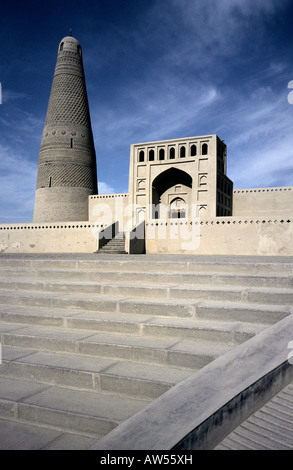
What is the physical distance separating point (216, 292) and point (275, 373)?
5.18 ft

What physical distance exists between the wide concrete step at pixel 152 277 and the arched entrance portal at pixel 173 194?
54.0 feet

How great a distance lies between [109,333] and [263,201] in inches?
765

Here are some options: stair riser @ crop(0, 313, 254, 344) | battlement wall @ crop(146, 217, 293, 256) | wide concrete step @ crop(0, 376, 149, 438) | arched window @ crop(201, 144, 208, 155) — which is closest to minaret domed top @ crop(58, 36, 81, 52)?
arched window @ crop(201, 144, 208, 155)

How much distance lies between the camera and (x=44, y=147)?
2255 centimetres

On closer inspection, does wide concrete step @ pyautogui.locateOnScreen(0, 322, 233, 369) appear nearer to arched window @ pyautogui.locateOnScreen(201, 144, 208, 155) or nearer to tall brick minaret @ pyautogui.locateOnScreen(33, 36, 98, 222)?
arched window @ pyautogui.locateOnScreen(201, 144, 208, 155)

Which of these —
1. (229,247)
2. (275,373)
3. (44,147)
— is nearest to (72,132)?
(44,147)

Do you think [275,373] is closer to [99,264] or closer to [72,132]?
[99,264]

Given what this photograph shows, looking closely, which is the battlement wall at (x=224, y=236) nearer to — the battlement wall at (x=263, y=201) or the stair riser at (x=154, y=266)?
the stair riser at (x=154, y=266)

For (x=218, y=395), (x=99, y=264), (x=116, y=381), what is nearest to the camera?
(x=218, y=395)

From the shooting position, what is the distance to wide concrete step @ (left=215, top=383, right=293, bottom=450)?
1.60m

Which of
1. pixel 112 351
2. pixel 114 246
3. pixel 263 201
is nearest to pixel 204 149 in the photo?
pixel 263 201

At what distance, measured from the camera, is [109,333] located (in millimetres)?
3152

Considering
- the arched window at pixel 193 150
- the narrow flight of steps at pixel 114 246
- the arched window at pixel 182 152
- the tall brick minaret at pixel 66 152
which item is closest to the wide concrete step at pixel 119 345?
the narrow flight of steps at pixel 114 246

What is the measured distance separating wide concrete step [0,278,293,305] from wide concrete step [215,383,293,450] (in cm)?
149
